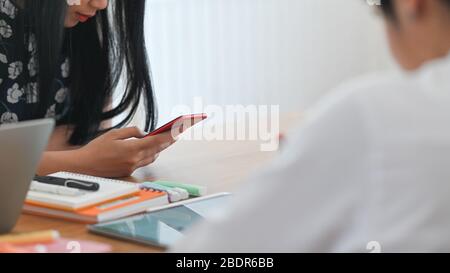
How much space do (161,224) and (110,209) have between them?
10cm

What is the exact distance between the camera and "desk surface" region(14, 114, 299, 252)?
3.43ft

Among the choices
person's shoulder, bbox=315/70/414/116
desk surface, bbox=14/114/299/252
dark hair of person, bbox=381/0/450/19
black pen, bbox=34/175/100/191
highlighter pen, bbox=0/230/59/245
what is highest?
dark hair of person, bbox=381/0/450/19

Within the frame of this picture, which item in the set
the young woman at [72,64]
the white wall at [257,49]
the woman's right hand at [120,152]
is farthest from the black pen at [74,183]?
the white wall at [257,49]

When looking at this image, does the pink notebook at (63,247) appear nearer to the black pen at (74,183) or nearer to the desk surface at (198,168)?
the desk surface at (198,168)

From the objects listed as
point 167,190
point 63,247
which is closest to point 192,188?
point 167,190

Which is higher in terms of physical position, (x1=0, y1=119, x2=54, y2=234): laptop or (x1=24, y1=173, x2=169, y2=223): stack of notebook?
(x1=0, y1=119, x2=54, y2=234): laptop

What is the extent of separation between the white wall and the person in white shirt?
2.59 m

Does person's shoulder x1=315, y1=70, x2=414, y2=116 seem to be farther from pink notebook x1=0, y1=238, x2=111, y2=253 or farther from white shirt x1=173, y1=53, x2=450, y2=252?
pink notebook x1=0, y1=238, x2=111, y2=253

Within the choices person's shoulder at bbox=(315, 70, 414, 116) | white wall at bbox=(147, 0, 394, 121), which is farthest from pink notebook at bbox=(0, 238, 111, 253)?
white wall at bbox=(147, 0, 394, 121)

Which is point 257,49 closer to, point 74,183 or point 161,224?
point 74,183

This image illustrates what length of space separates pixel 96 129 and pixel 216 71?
185cm

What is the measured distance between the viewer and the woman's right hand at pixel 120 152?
1423 millimetres

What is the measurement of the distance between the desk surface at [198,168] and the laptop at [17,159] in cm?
5

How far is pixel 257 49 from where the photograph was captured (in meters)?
3.90
